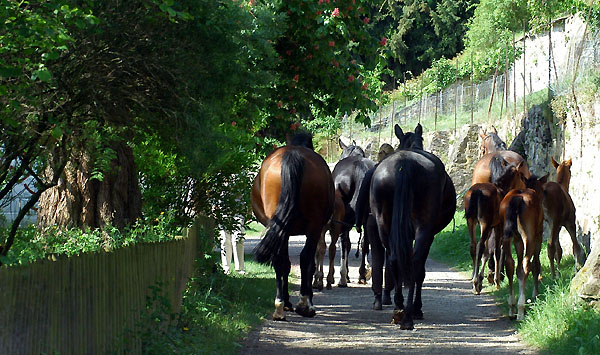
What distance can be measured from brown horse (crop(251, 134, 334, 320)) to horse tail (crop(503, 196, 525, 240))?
229 centimetres

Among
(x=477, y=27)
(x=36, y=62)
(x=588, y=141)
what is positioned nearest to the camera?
(x=36, y=62)

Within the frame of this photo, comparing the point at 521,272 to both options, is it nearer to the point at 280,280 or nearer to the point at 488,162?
the point at 280,280

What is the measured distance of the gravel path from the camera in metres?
9.83

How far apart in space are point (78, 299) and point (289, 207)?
18.0 ft

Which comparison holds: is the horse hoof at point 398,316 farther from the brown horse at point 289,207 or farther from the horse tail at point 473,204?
the horse tail at point 473,204

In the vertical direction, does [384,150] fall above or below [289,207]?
above

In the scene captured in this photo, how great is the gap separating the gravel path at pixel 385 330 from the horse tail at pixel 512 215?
1094 mm

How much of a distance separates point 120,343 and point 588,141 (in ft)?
39.1

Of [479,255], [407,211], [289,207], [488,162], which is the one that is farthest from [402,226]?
[488,162]

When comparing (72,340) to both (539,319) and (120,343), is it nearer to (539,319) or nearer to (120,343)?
(120,343)

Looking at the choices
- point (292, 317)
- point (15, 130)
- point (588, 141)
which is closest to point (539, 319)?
point (292, 317)

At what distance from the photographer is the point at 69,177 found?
36.0 feet

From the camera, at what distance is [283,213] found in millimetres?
11836

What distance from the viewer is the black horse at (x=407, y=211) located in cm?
1138
